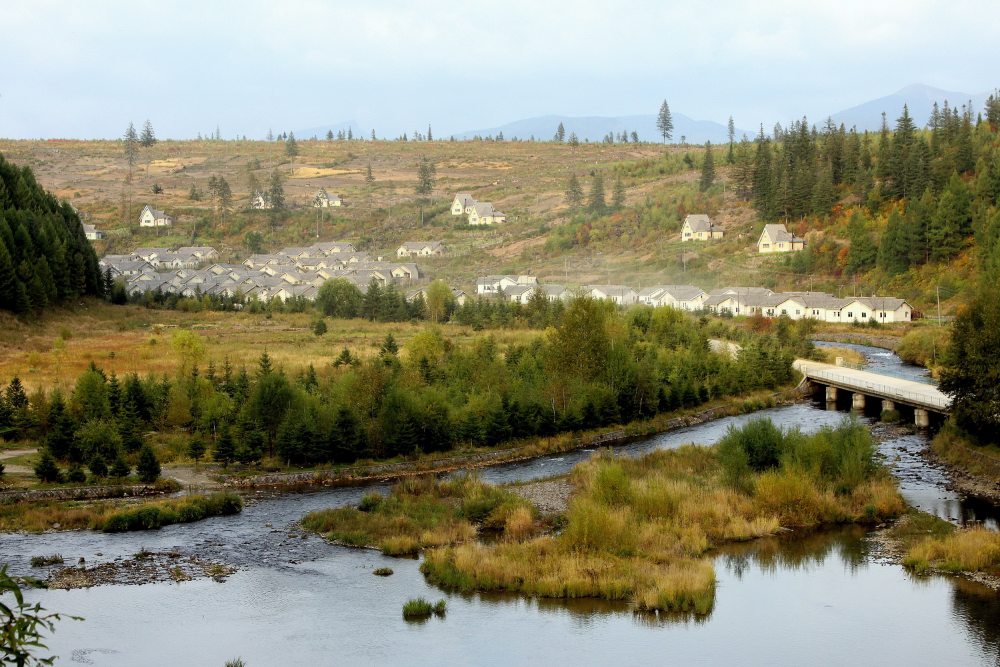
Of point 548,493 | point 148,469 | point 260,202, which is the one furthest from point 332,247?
point 548,493

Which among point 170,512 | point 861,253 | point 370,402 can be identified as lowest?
point 170,512

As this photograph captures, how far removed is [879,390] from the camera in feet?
142

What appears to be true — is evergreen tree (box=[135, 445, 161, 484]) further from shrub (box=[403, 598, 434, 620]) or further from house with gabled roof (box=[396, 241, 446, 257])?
house with gabled roof (box=[396, 241, 446, 257])

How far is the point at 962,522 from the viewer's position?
26.3 metres

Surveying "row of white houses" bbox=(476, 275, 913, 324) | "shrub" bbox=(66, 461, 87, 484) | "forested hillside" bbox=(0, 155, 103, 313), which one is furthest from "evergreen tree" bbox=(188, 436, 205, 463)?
"row of white houses" bbox=(476, 275, 913, 324)

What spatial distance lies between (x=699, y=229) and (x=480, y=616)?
A: 265 ft

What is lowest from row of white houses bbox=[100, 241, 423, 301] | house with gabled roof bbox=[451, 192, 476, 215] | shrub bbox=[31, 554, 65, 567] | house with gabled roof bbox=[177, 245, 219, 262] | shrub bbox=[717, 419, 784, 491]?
shrub bbox=[31, 554, 65, 567]

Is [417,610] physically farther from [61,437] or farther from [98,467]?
Result: [61,437]

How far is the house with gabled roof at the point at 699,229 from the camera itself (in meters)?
97.1

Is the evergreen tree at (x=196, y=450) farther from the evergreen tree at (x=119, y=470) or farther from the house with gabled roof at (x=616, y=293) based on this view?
the house with gabled roof at (x=616, y=293)

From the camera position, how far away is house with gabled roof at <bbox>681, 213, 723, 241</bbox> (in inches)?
3821

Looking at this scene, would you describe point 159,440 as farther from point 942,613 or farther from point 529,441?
point 942,613

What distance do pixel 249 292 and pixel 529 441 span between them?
54070mm

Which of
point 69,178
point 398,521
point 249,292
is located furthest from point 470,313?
point 69,178
